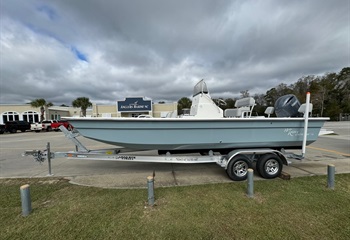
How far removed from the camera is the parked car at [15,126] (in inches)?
843

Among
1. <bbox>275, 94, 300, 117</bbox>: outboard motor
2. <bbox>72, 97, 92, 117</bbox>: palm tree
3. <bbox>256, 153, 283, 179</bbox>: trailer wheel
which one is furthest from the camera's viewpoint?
<bbox>72, 97, 92, 117</bbox>: palm tree

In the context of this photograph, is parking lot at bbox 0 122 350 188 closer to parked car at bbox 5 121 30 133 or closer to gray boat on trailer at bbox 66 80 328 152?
gray boat on trailer at bbox 66 80 328 152

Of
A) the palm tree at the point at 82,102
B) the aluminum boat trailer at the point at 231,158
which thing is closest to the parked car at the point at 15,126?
the palm tree at the point at 82,102

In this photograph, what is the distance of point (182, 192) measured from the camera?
3.62 meters

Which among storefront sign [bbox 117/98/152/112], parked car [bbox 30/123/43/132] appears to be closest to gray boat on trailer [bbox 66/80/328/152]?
parked car [bbox 30/123/43/132]

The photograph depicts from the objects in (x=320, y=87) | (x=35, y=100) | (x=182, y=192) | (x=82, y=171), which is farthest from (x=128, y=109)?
(x=320, y=87)

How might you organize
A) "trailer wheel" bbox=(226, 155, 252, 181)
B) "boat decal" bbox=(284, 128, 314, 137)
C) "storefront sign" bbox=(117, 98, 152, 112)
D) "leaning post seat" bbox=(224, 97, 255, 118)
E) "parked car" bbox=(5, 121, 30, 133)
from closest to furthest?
"trailer wheel" bbox=(226, 155, 252, 181) → "boat decal" bbox=(284, 128, 314, 137) → "leaning post seat" bbox=(224, 97, 255, 118) → "parked car" bbox=(5, 121, 30, 133) → "storefront sign" bbox=(117, 98, 152, 112)

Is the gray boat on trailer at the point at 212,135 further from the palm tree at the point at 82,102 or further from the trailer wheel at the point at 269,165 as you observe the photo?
the palm tree at the point at 82,102

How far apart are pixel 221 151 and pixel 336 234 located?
2.68m

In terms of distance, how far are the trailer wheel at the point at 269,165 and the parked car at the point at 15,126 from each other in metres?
28.0

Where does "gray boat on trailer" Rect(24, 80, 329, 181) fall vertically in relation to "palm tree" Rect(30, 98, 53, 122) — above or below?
below

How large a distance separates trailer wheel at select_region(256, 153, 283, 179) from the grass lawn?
1.28 feet

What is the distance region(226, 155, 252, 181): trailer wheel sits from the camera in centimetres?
418

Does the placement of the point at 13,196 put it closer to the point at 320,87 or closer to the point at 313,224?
the point at 313,224
